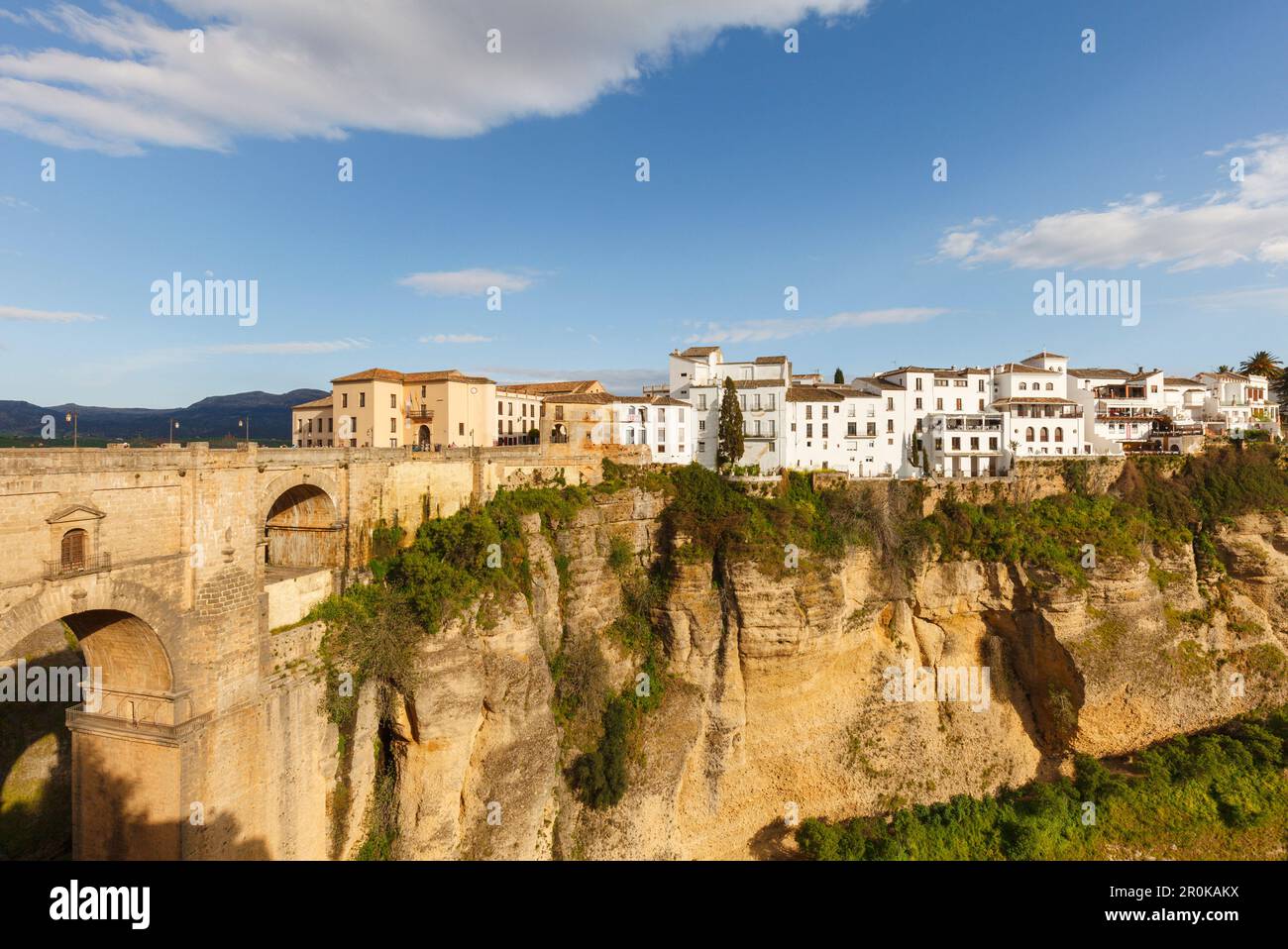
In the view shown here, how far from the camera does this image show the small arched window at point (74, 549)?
1311cm

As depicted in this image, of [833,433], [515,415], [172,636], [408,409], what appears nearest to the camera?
A: [172,636]

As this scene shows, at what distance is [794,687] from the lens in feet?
81.0

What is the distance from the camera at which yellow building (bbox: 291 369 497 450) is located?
3011cm

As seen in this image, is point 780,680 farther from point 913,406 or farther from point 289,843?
point 913,406

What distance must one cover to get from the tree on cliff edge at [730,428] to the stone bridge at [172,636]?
19626 millimetres

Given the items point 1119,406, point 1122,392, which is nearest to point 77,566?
point 1119,406

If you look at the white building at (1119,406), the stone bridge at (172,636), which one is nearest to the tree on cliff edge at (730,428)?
the stone bridge at (172,636)

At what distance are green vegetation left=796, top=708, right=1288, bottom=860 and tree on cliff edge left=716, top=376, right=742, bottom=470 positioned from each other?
641 inches

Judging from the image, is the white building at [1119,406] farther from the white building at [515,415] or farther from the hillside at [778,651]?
the white building at [515,415]

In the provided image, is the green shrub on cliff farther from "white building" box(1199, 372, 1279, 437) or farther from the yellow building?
"white building" box(1199, 372, 1279, 437)

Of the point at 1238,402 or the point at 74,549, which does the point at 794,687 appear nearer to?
the point at 74,549

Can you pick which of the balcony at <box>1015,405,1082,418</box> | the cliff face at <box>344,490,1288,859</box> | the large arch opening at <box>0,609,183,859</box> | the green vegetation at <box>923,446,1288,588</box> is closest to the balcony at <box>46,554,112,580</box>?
the large arch opening at <box>0,609,183,859</box>

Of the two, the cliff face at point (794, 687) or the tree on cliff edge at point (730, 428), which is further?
the tree on cliff edge at point (730, 428)

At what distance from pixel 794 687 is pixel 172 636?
19.8m
